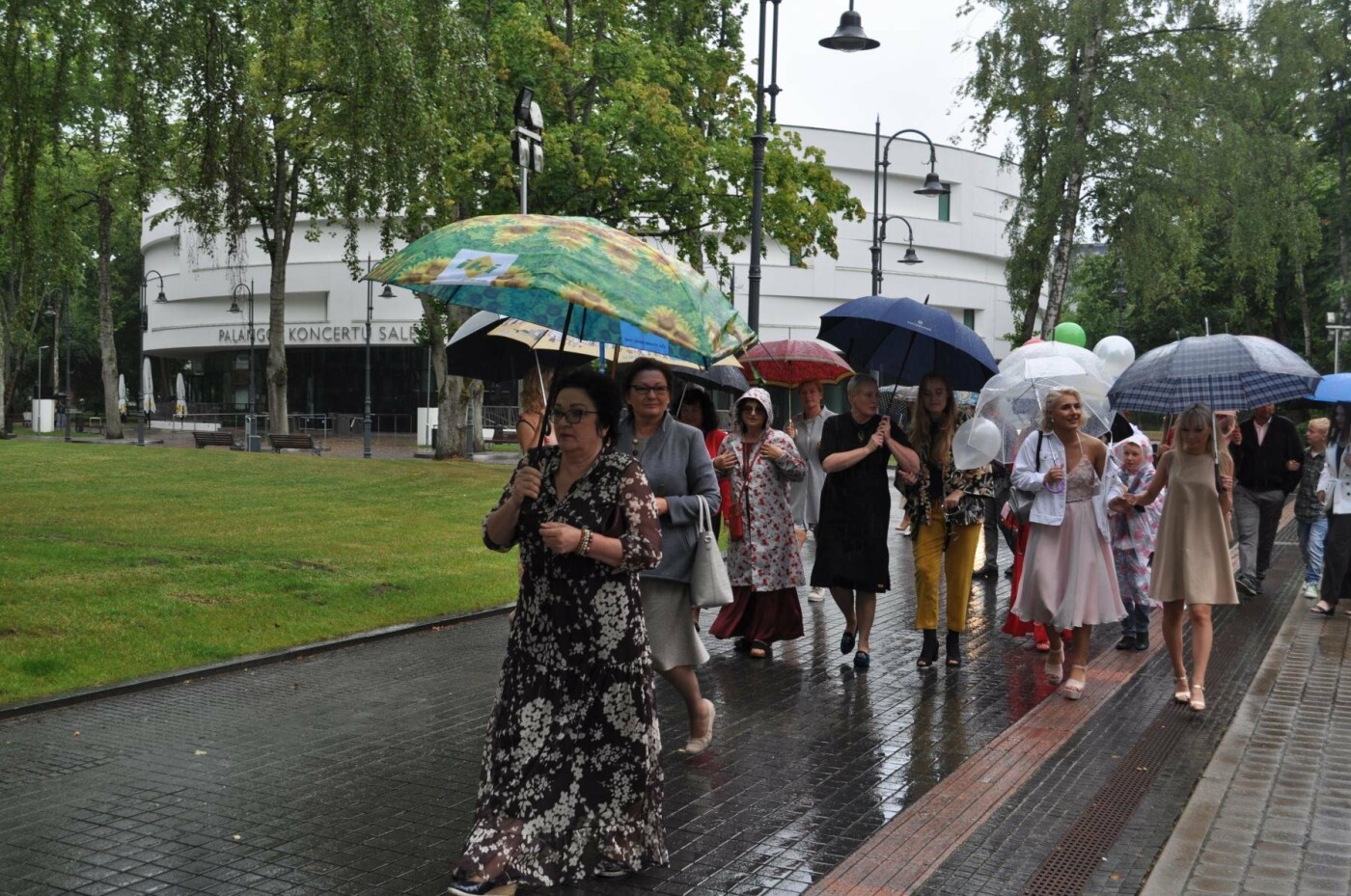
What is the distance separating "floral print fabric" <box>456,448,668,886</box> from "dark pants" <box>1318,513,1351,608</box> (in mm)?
9128

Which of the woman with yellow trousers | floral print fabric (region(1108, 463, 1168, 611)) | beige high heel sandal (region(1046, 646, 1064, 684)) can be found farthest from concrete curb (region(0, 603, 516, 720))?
floral print fabric (region(1108, 463, 1168, 611))

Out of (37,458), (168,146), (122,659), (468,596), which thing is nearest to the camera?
(122,659)

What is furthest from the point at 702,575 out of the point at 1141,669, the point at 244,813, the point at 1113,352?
the point at 1113,352

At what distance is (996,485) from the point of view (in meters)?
13.8

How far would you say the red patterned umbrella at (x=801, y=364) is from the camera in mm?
10617

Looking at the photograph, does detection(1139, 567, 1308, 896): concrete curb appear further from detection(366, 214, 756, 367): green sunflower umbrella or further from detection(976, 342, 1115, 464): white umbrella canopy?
detection(366, 214, 756, 367): green sunflower umbrella

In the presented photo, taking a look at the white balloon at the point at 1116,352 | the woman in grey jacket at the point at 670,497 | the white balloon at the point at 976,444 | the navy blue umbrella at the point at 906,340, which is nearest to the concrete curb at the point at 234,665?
the woman in grey jacket at the point at 670,497

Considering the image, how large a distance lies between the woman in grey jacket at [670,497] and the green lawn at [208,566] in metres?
4.10

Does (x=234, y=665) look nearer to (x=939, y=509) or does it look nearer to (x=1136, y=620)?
(x=939, y=509)

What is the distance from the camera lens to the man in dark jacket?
44.5 feet

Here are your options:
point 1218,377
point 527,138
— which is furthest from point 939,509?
point 527,138

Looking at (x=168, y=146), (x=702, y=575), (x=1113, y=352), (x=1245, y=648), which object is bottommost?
(x=1245, y=648)

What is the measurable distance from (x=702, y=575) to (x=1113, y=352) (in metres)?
9.36

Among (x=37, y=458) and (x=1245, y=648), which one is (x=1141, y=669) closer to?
(x=1245, y=648)
